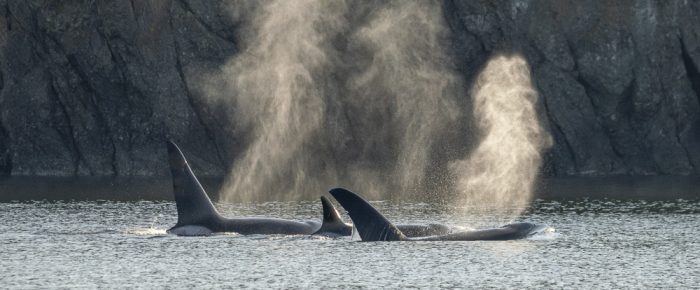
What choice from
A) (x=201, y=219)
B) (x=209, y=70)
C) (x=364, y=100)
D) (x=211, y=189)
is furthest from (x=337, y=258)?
(x=364, y=100)

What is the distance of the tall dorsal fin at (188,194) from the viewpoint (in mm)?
63125

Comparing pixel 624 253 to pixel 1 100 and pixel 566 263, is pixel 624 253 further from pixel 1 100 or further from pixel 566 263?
pixel 1 100

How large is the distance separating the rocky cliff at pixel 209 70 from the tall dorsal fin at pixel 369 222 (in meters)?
88.6

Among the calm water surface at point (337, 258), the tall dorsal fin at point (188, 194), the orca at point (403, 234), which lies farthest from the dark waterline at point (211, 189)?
the orca at point (403, 234)

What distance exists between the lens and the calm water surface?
46.9 metres

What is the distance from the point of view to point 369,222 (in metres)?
57.1

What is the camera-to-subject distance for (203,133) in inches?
5842

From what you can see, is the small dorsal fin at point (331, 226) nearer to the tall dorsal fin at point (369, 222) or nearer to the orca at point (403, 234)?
the orca at point (403, 234)

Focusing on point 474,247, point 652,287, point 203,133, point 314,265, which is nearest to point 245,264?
point 314,265

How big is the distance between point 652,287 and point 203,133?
10626 centimetres

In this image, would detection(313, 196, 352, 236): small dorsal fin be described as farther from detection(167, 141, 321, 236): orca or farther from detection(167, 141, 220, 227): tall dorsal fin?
detection(167, 141, 220, 227): tall dorsal fin

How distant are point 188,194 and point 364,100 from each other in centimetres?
9383

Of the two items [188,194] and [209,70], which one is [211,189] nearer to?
[209,70]

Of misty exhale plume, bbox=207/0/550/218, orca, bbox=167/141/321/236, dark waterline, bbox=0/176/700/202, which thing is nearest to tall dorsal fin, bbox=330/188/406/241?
orca, bbox=167/141/321/236
